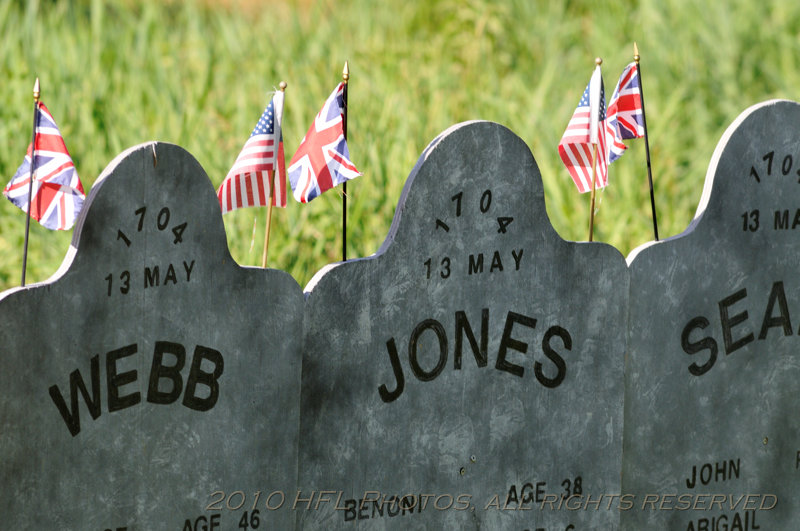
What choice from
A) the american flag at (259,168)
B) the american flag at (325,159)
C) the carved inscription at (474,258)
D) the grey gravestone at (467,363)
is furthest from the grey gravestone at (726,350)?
the american flag at (259,168)

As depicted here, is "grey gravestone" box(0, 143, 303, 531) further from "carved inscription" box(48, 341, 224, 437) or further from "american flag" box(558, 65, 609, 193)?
"american flag" box(558, 65, 609, 193)

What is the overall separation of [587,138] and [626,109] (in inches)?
7.4

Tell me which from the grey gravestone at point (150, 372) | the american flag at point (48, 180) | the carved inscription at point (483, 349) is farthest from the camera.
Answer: the carved inscription at point (483, 349)

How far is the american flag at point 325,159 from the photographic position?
2.53 meters

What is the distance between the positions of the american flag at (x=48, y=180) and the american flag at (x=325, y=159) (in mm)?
507

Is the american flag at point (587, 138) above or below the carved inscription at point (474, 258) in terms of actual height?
above

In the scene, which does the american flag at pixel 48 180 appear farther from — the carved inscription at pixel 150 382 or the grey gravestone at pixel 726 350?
the grey gravestone at pixel 726 350

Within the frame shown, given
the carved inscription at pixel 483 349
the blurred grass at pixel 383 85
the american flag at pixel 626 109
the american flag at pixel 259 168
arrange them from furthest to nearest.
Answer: the blurred grass at pixel 383 85 < the american flag at pixel 626 109 < the carved inscription at pixel 483 349 < the american flag at pixel 259 168

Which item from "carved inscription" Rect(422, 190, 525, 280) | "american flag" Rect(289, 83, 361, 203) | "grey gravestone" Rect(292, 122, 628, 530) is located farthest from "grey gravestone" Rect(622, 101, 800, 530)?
"american flag" Rect(289, 83, 361, 203)

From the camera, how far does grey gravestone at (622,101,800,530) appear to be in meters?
2.97

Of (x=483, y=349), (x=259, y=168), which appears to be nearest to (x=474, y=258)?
(x=483, y=349)

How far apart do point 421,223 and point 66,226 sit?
81 cm

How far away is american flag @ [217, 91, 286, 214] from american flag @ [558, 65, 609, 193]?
2.54ft

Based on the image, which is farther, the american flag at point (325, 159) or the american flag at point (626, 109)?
the american flag at point (626, 109)
